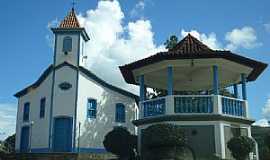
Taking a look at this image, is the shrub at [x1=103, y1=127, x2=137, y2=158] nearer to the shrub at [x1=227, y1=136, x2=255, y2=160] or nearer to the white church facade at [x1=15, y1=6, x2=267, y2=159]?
the white church facade at [x1=15, y1=6, x2=267, y2=159]

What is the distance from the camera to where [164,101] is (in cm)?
1853

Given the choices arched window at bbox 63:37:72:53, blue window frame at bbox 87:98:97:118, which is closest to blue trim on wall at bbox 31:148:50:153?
blue window frame at bbox 87:98:97:118

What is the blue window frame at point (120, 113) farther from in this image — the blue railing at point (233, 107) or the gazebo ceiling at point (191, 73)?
the blue railing at point (233, 107)

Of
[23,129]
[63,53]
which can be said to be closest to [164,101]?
[63,53]

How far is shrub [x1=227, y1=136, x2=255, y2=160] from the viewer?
A: 16.7 metres

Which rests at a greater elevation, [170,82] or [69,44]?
[69,44]

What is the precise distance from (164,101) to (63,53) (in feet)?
37.3

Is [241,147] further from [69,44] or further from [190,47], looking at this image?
[69,44]

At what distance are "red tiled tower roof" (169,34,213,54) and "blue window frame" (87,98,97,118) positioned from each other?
9.57 meters

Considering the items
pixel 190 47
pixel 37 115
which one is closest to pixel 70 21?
pixel 37 115

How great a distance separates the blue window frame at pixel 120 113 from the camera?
2802 cm

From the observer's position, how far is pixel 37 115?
Answer: 90.4ft

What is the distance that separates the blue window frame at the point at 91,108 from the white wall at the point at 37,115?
2.63 meters

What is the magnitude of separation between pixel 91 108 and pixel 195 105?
10.9m
